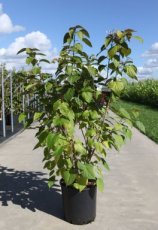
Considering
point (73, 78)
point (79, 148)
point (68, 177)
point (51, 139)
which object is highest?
point (73, 78)

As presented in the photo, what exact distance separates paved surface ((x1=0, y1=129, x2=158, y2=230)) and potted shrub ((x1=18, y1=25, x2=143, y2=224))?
1.13ft

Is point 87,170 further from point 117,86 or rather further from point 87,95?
point 117,86

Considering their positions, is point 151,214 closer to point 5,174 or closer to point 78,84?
point 78,84

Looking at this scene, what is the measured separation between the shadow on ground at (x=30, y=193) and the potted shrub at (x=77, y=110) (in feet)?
1.86

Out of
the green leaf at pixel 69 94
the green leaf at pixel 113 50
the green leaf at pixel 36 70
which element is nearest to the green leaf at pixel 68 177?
the green leaf at pixel 69 94

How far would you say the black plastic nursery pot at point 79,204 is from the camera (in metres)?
4.86

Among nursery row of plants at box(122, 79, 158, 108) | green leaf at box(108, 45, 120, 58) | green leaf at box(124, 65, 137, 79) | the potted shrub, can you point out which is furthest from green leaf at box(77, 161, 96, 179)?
nursery row of plants at box(122, 79, 158, 108)

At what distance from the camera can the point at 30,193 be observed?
20.2 ft

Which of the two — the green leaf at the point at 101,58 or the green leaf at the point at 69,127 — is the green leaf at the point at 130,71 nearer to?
the green leaf at the point at 101,58

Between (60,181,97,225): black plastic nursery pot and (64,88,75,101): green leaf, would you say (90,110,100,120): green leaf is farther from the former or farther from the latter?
(60,181,97,225): black plastic nursery pot

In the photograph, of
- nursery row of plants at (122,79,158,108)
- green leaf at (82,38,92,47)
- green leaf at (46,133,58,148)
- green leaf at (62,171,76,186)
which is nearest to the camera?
green leaf at (46,133,58,148)

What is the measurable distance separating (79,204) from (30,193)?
144 centimetres

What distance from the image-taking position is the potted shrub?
447 centimetres

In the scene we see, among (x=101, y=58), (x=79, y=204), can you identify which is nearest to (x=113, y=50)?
(x=101, y=58)
